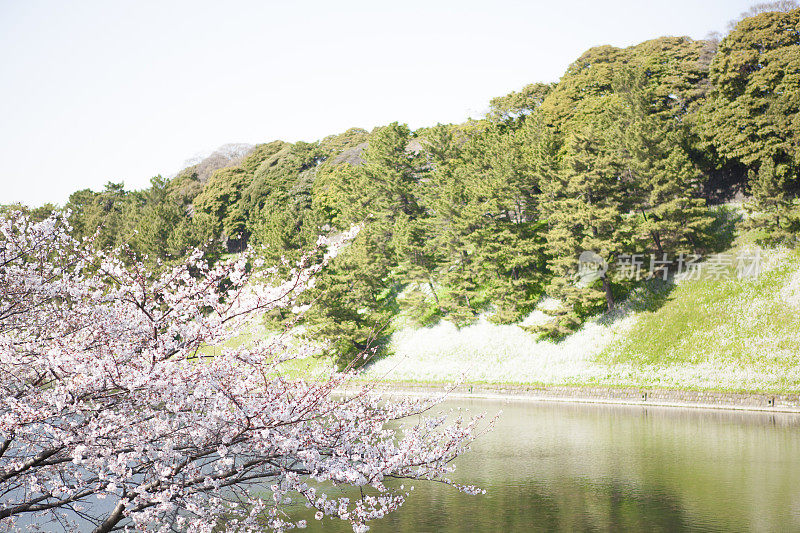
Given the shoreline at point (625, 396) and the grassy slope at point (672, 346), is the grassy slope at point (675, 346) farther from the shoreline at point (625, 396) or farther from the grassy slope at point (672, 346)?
the shoreline at point (625, 396)

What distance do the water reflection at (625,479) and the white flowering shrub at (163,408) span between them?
798 cm

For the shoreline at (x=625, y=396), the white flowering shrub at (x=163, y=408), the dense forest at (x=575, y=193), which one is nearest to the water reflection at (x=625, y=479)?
the shoreline at (x=625, y=396)

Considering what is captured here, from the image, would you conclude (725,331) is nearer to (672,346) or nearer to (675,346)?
(675,346)

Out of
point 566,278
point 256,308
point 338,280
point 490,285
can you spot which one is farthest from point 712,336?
point 256,308

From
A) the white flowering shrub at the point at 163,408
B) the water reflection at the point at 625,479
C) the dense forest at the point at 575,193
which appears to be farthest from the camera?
the dense forest at the point at 575,193

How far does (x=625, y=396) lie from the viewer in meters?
28.9

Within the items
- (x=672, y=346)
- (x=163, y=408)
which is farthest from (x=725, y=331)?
(x=163, y=408)

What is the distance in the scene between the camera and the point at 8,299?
7.18m

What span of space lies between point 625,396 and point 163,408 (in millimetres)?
26428

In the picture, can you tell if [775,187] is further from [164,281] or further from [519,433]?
[164,281]

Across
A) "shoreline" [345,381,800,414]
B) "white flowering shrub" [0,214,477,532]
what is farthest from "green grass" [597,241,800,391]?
"white flowering shrub" [0,214,477,532]

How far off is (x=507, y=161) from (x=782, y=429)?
2503 centimetres

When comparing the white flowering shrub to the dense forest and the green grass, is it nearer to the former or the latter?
the dense forest

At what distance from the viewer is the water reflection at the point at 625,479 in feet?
44.2
